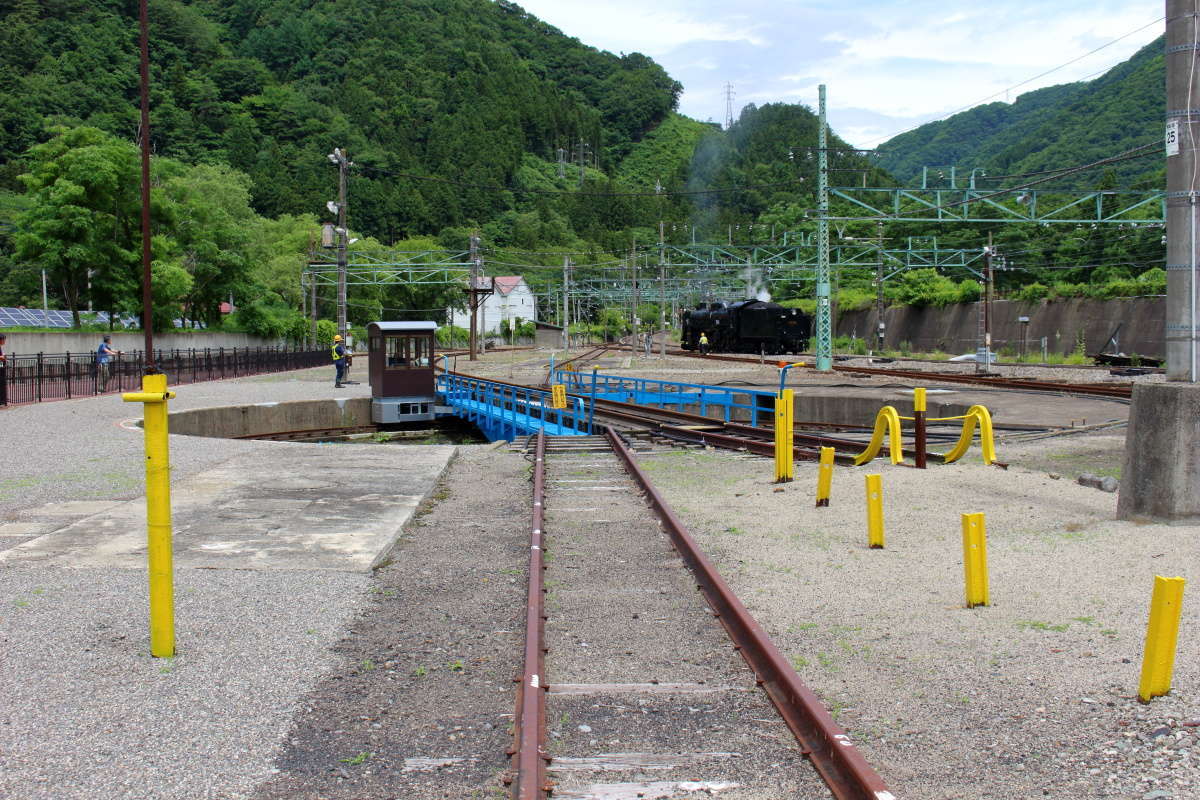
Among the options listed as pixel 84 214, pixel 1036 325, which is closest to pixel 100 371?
pixel 84 214

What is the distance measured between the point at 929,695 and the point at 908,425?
61.2 ft

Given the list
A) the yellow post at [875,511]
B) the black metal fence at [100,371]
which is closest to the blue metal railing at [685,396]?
the black metal fence at [100,371]

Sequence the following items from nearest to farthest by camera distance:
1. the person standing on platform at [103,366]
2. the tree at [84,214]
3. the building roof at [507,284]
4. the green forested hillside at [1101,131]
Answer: the person standing on platform at [103,366]
the tree at [84,214]
the green forested hillside at [1101,131]
the building roof at [507,284]

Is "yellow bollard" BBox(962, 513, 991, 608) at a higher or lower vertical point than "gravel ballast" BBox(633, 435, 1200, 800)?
higher

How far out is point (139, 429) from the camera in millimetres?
21828

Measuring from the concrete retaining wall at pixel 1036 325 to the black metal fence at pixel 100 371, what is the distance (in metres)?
36.8

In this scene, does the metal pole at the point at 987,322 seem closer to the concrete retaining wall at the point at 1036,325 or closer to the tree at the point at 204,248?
the concrete retaining wall at the point at 1036,325

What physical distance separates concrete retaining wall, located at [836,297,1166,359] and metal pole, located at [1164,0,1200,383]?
1443 inches

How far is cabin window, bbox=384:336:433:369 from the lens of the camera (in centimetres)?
3253

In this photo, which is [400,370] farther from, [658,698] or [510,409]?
[658,698]

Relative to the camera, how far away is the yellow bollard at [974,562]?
7046 millimetres

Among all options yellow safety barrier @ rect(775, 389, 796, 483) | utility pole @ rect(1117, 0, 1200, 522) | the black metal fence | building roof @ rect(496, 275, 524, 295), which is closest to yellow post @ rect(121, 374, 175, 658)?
utility pole @ rect(1117, 0, 1200, 522)

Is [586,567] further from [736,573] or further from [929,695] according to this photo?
[929,695]

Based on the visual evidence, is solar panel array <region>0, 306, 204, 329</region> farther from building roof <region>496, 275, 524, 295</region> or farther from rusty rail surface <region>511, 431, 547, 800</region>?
building roof <region>496, 275, 524, 295</region>
